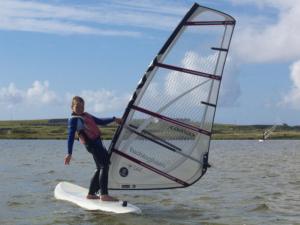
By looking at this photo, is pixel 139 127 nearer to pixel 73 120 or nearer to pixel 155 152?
pixel 155 152

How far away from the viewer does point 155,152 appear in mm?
10414

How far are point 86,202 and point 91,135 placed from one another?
1369 millimetres

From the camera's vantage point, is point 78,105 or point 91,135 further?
point 91,135

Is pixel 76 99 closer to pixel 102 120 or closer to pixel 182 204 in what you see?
pixel 102 120

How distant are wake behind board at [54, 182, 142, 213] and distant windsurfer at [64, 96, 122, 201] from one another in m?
0.22

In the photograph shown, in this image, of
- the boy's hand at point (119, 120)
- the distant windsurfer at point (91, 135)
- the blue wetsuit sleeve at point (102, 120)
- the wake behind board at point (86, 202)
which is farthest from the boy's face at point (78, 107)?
the wake behind board at point (86, 202)

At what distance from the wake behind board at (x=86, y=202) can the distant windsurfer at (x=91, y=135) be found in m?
0.22

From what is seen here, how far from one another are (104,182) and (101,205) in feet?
1.45

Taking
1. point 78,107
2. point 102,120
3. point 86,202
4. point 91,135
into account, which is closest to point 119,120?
point 102,120

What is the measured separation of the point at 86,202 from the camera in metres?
10.4

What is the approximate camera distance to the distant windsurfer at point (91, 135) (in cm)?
984

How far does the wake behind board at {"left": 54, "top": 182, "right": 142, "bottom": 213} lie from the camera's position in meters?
9.83

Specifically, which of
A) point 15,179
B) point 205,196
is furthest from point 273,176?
point 15,179

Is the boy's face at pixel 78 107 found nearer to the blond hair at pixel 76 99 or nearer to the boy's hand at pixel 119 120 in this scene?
the blond hair at pixel 76 99
